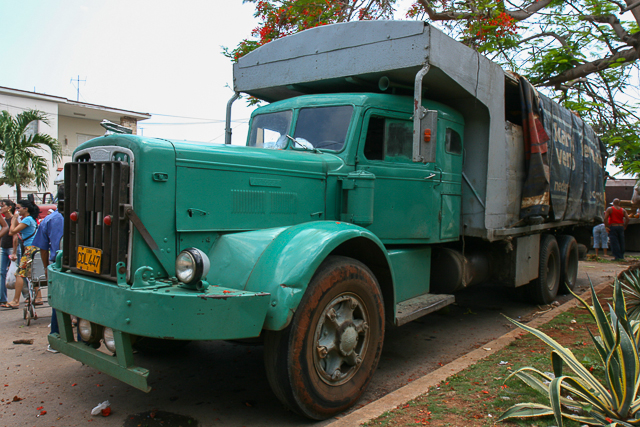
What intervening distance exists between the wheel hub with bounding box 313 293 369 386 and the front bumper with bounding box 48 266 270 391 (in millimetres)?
612

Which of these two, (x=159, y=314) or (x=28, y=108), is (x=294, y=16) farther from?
(x=28, y=108)

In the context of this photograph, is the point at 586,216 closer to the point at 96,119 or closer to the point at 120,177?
the point at 120,177

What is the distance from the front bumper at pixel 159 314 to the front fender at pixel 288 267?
0.33ft

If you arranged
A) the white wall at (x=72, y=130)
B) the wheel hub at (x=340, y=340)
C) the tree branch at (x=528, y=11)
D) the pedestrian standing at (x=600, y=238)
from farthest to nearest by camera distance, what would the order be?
1. the white wall at (x=72, y=130)
2. the pedestrian standing at (x=600, y=238)
3. the tree branch at (x=528, y=11)
4. the wheel hub at (x=340, y=340)

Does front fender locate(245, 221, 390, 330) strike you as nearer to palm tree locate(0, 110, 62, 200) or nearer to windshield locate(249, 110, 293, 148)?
windshield locate(249, 110, 293, 148)

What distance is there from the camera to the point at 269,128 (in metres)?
5.32

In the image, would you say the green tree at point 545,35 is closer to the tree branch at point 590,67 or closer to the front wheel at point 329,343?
the tree branch at point 590,67

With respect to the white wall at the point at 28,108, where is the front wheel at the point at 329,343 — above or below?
below

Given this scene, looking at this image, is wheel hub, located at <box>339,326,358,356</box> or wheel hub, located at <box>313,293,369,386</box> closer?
wheel hub, located at <box>313,293,369,386</box>

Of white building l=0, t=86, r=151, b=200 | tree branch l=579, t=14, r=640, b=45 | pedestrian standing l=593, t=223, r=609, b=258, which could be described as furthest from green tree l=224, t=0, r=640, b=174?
white building l=0, t=86, r=151, b=200

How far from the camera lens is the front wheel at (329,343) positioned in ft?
11.0

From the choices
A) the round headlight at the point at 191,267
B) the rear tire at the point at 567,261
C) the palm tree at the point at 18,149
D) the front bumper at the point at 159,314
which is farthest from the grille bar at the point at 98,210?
the palm tree at the point at 18,149

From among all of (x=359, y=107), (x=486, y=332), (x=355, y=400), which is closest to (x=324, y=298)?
(x=355, y=400)

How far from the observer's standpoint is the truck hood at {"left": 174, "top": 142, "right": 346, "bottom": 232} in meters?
3.62
